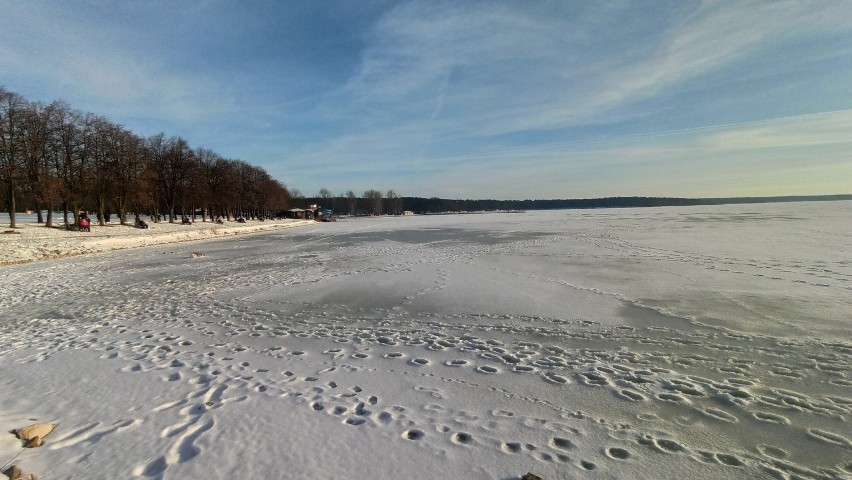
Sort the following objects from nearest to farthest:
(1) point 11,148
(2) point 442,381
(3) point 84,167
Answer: (2) point 442,381, (1) point 11,148, (3) point 84,167

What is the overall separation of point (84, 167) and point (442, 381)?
2051 inches

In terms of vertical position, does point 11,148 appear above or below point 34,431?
above

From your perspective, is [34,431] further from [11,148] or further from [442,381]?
[11,148]

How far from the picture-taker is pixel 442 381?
5219 millimetres

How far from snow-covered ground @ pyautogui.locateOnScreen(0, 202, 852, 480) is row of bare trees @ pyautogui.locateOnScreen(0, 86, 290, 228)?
1347 inches

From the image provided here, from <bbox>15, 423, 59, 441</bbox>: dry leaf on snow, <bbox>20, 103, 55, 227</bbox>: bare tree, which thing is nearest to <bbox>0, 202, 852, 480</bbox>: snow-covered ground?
<bbox>15, 423, 59, 441</bbox>: dry leaf on snow

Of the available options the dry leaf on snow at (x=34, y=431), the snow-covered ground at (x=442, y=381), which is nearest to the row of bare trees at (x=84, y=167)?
the snow-covered ground at (x=442, y=381)

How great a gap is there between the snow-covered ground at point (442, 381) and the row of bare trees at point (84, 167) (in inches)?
1347

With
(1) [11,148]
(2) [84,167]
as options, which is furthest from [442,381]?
(2) [84,167]

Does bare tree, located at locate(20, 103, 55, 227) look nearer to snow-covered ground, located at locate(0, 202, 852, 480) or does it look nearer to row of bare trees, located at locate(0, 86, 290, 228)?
row of bare trees, located at locate(0, 86, 290, 228)

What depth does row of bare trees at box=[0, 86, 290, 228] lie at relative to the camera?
116ft

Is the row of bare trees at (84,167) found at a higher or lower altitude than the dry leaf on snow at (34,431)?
higher

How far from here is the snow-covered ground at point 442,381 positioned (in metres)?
3.54

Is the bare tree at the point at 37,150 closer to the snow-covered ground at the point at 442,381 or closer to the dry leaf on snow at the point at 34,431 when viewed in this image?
the snow-covered ground at the point at 442,381
